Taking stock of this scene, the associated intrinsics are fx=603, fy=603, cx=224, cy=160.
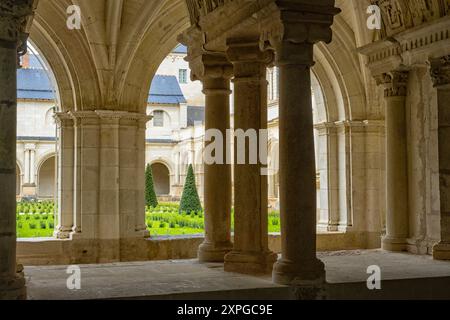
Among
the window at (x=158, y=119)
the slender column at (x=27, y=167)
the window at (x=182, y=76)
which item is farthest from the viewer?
the window at (x=182, y=76)

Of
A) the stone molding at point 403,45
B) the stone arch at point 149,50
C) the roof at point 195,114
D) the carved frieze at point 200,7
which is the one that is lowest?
the stone molding at point 403,45

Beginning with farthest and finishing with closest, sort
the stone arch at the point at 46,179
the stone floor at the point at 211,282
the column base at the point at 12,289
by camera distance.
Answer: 1. the stone arch at the point at 46,179
2. the stone floor at the point at 211,282
3. the column base at the point at 12,289

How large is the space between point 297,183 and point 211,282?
118 centimetres

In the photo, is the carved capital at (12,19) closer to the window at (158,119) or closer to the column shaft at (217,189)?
the column shaft at (217,189)

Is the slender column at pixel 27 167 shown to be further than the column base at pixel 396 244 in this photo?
Yes

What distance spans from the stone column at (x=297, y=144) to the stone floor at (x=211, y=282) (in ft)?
0.81

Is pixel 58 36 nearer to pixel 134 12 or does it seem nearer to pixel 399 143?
pixel 134 12

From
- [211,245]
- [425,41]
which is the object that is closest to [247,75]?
[211,245]

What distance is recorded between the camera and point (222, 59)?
268 inches

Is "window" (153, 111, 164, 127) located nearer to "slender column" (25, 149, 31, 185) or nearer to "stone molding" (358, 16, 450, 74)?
"slender column" (25, 149, 31, 185)

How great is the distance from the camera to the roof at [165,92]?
35.3m

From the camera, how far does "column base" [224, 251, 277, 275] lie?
19.8 ft

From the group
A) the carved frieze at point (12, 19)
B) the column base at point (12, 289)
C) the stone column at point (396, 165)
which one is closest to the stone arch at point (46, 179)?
the stone column at point (396, 165)

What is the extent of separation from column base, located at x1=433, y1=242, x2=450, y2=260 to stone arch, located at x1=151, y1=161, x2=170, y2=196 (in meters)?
29.4
